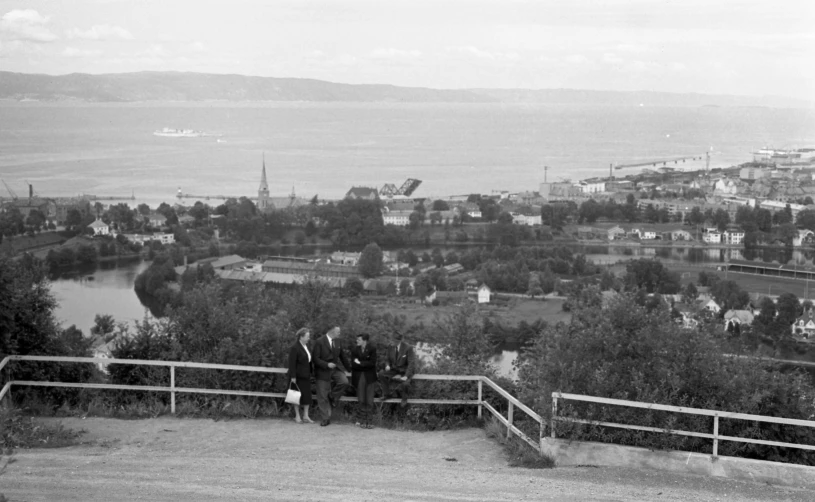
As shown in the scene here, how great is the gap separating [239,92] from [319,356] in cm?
7677

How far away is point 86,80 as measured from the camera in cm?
6047

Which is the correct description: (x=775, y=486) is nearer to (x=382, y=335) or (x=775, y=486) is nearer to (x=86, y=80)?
(x=382, y=335)

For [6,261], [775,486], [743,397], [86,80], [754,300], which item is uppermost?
[86,80]

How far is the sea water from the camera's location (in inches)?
2162

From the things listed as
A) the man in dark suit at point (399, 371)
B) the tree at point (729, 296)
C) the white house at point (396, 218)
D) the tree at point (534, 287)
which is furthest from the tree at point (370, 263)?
the man in dark suit at point (399, 371)

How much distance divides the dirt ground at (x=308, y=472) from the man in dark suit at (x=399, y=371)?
0.30m

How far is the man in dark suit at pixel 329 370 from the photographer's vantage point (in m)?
6.22

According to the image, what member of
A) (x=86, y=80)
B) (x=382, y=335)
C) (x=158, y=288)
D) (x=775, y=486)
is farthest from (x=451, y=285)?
(x=86, y=80)

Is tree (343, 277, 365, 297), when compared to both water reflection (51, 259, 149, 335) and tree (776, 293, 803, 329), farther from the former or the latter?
tree (776, 293, 803, 329)

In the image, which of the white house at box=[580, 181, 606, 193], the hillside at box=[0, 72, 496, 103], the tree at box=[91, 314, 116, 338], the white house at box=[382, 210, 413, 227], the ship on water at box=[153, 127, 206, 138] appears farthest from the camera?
the ship on water at box=[153, 127, 206, 138]

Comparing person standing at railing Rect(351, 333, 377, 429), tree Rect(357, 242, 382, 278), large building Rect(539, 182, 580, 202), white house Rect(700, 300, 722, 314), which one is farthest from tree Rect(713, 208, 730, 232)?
person standing at railing Rect(351, 333, 377, 429)

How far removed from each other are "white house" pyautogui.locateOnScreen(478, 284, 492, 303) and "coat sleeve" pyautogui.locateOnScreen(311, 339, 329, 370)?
15.5 metres

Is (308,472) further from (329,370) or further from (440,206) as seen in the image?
(440,206)

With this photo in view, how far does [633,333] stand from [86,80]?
59.3 meters
